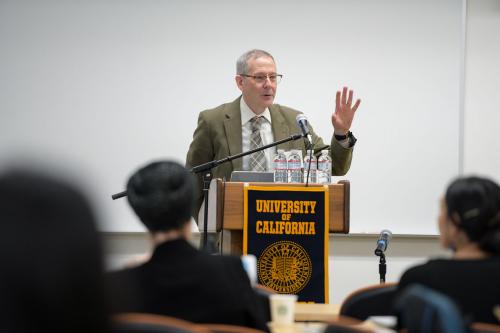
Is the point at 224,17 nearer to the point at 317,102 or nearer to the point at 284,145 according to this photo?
the point at 317,102

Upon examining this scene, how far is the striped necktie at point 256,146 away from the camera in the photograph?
4.67 meters

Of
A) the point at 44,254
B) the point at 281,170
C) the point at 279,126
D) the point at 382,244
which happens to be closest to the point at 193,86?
the point at 279,126

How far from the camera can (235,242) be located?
13.8 feet

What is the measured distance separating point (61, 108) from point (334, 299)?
2736 mm

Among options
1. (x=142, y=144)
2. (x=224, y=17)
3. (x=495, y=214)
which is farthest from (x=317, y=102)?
(x=495, y=214)

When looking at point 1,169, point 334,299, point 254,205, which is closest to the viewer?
point 1,169

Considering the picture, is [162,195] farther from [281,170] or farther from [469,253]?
[281,170]

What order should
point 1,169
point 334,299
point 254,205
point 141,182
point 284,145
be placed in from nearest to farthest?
point 1,169 → point 141,182 → point 254,205 → point 284,145 → point 334,299

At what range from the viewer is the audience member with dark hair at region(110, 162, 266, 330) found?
2057 mm

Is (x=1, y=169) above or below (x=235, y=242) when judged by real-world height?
above

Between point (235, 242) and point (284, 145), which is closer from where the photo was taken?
point (235, 242)

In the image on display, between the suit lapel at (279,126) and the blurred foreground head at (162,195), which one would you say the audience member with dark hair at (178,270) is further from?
the suit lapel at (279,126)

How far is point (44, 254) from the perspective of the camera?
36.0 inches

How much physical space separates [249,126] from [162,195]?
266cm
